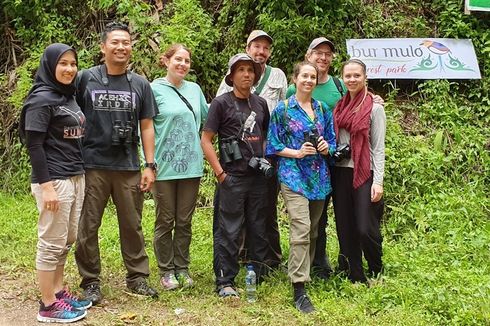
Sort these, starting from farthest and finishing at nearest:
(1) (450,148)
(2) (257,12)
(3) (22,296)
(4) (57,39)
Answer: (4) (57,39) → (2) (257,12) → (1) (450,148) → (3) (22,296)

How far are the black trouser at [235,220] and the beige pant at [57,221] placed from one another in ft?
3.85

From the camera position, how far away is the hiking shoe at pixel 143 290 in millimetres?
4721

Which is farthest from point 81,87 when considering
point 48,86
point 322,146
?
point 322,146

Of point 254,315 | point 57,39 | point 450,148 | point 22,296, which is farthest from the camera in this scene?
point 57,39

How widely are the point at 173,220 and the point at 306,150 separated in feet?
4.25

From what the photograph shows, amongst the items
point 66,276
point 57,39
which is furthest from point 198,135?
point 57,39

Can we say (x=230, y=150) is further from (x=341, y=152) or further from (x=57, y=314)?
(x=57, y=314)

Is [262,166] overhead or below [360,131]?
below

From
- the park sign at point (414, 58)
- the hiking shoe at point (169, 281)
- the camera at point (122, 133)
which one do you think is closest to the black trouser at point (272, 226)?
the hiking shoe at point (169, 281)

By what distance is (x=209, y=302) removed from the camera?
465cm

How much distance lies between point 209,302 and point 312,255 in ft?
3.15

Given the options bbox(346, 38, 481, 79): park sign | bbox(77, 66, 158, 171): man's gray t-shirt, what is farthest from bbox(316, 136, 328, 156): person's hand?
bbox(346, 38, 481, 79): park sign

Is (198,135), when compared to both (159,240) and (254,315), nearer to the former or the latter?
(159,240)

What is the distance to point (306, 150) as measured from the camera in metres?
4.54
